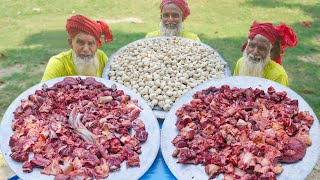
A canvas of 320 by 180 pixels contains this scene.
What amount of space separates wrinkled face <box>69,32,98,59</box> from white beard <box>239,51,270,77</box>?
1.28 metres

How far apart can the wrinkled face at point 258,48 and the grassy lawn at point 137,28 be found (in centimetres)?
213

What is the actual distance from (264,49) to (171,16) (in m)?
1.15

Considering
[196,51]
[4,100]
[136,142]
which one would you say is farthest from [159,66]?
[4,100]

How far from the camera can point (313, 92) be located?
545 cm

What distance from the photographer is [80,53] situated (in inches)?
131

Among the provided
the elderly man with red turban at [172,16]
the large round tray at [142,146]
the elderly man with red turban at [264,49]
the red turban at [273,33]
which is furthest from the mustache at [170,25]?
the large round tray at [142,146]

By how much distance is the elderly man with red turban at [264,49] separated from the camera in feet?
10.5

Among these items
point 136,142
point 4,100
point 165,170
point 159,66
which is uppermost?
point 159,66

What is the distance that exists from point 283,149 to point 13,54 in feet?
18.5

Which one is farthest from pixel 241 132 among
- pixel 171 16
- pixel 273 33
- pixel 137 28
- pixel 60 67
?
pixel 137 28

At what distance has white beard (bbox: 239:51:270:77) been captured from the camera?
129 inches

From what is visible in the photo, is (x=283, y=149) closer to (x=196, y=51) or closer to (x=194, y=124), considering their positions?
(x=194, y=124)

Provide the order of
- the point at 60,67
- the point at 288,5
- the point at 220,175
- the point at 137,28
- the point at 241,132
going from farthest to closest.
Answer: the point at 288,5 < the point at 137,28 < the point at 60,67 < the point at 241,132 < the point at 220,175

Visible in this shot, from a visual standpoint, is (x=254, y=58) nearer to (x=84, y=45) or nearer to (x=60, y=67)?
(x=84, y=45)
